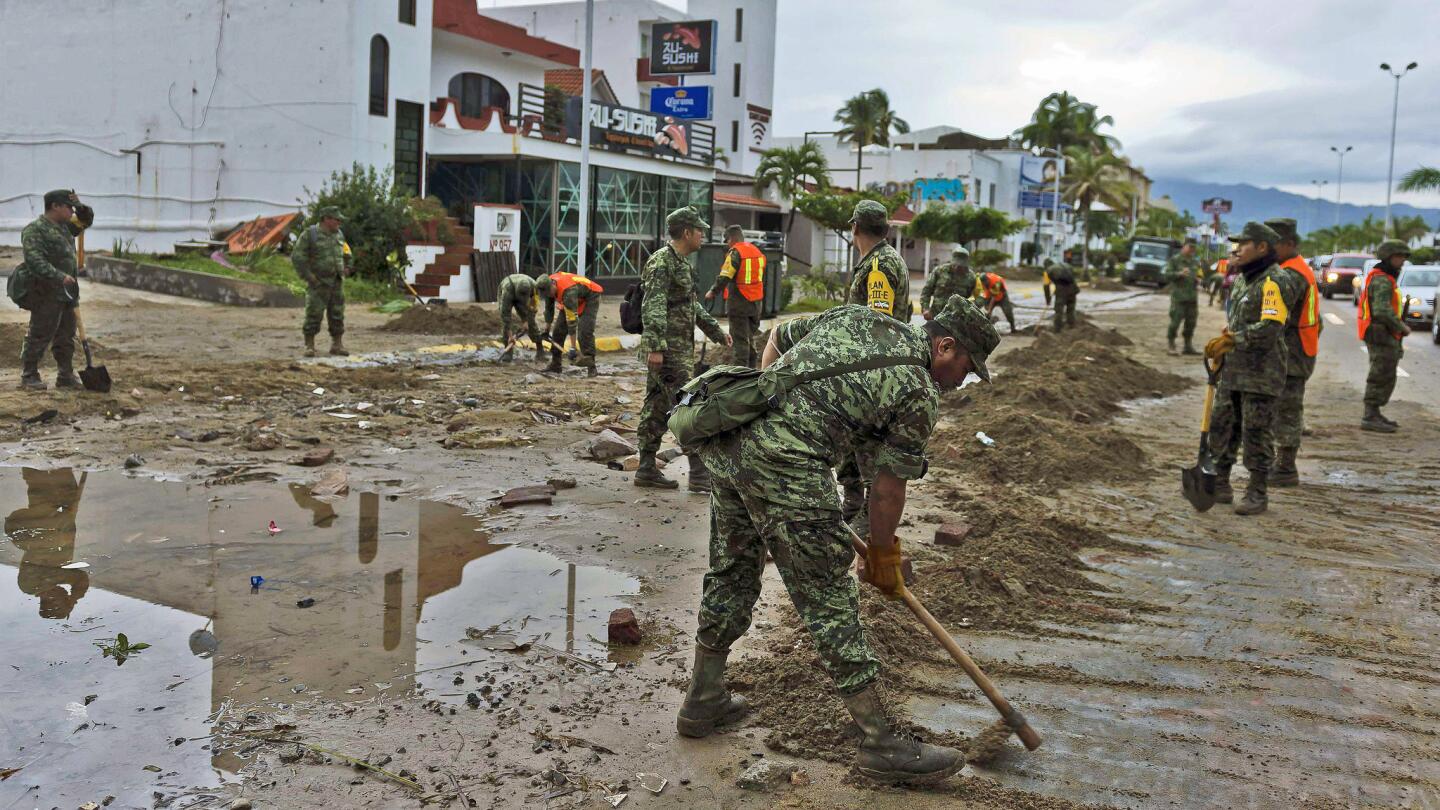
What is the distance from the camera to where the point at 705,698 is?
400 centimetres

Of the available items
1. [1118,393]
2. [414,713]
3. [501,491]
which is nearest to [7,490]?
[501,491]

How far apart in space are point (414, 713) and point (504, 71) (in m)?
31.1

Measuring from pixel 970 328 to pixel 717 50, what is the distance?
150 feet

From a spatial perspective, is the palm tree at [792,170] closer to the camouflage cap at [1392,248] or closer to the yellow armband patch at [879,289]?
the camouflage cap at [1392,248]

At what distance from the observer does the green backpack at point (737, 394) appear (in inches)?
140

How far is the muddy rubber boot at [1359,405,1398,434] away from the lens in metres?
11.3

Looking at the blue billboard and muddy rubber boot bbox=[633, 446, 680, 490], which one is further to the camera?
the blue billboard

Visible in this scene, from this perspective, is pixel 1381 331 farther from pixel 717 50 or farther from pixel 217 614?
pixel 717 50

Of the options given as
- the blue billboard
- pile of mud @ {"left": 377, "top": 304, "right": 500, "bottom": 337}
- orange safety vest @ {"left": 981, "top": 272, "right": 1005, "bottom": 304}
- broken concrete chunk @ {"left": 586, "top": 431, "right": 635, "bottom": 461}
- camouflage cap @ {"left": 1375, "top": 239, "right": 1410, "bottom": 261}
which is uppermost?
the blue billboard

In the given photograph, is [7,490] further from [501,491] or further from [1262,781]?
[1262,781]

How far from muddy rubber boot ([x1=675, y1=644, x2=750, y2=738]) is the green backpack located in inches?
32.5

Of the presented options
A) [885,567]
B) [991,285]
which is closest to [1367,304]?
[991,285]

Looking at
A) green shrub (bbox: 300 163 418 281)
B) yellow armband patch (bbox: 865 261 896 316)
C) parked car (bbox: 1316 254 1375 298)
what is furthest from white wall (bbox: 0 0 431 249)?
parked car (bbox: 1316 254 1375 298)

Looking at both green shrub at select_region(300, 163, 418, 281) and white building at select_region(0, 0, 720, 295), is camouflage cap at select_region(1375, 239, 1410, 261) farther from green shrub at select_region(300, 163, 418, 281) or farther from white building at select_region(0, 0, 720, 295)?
green shrub at select_region(300, 163, 418, 281)
